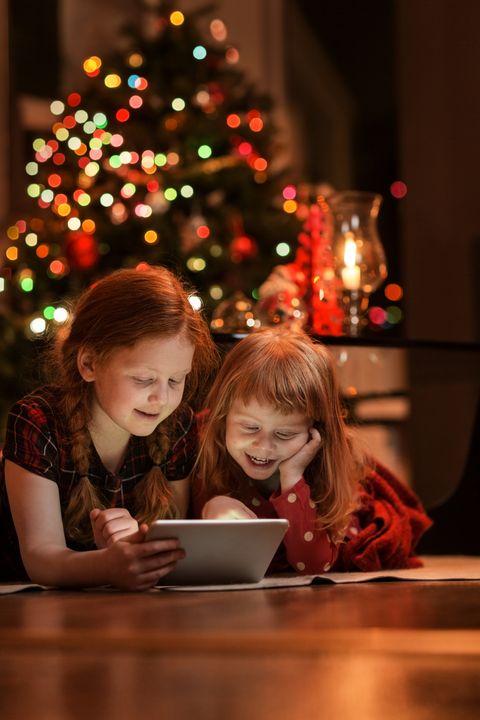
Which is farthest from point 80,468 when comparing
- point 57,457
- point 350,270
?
point 350,270

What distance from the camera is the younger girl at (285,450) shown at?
1633 mm

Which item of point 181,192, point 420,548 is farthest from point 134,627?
point 181,192

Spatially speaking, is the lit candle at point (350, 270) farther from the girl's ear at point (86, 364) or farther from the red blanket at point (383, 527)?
the girl's ear at point (86, 364)

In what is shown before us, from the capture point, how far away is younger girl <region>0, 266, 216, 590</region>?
1563 mm

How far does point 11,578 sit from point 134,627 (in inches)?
37.4

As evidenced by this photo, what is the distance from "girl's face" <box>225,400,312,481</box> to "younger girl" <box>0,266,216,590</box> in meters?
0.10

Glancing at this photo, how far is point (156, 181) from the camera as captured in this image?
418 centimetres

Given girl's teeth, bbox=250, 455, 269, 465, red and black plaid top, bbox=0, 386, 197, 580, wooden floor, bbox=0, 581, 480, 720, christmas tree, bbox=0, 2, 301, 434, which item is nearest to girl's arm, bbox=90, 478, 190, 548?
red and black plaid top, bbox=0, 386, 197, 580

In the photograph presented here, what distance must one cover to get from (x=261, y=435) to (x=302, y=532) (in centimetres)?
17

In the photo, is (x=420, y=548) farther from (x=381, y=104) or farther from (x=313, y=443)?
(x=381, y=104)

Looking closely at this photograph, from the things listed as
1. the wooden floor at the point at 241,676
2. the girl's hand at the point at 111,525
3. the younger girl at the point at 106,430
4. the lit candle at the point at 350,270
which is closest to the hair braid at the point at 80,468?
the younger girl at the point at 106,430

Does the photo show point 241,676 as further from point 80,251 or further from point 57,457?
point 80,251

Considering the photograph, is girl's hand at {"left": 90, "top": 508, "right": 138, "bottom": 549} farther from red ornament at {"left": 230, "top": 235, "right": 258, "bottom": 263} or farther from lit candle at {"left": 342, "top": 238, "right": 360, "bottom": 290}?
red ornament at {"left": 230, "top": 235, "right": 258, "bottom": 263}

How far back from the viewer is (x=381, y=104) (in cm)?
551
